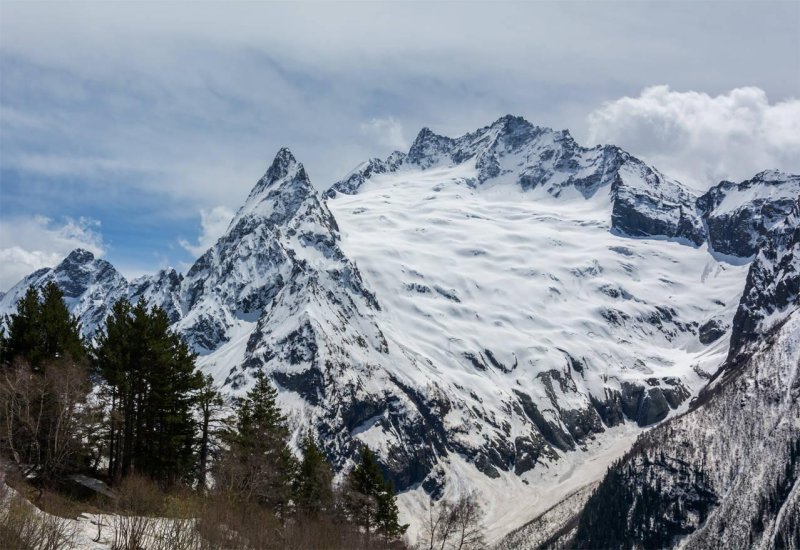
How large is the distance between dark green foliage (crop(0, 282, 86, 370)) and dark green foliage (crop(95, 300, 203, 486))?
261cm

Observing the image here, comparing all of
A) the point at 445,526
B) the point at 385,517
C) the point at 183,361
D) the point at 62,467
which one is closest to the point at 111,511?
the point at 62,467

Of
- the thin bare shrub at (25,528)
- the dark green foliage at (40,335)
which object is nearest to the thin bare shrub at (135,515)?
the thin bare shrub at (25,528)

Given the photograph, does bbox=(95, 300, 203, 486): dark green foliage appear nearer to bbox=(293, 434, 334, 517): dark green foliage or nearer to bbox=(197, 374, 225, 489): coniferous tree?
bbox=(197, 374, 225, 489): coniferous tree

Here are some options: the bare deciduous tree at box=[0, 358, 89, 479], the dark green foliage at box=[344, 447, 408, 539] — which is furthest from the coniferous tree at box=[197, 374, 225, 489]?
the dark green foliage at box=[344, 447, 408, 539]

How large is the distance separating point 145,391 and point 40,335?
939 centimetres

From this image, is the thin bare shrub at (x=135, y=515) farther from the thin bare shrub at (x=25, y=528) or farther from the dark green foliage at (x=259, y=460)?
the dark green foliage at (x=259, y=460)

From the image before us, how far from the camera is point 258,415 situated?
7512 cm

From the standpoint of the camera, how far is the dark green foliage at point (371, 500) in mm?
76438

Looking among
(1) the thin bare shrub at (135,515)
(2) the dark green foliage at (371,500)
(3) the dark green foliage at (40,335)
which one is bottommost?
(2) the dark green foliage at (371,500)

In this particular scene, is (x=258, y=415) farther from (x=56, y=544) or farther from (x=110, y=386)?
(x=56, y=544)

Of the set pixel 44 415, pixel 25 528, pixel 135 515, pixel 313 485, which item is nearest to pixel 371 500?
pixel 313 485

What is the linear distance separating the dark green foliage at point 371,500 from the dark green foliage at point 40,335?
95.0 ft

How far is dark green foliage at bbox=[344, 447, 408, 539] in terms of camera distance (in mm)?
76438

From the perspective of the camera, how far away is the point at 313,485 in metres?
76.6
